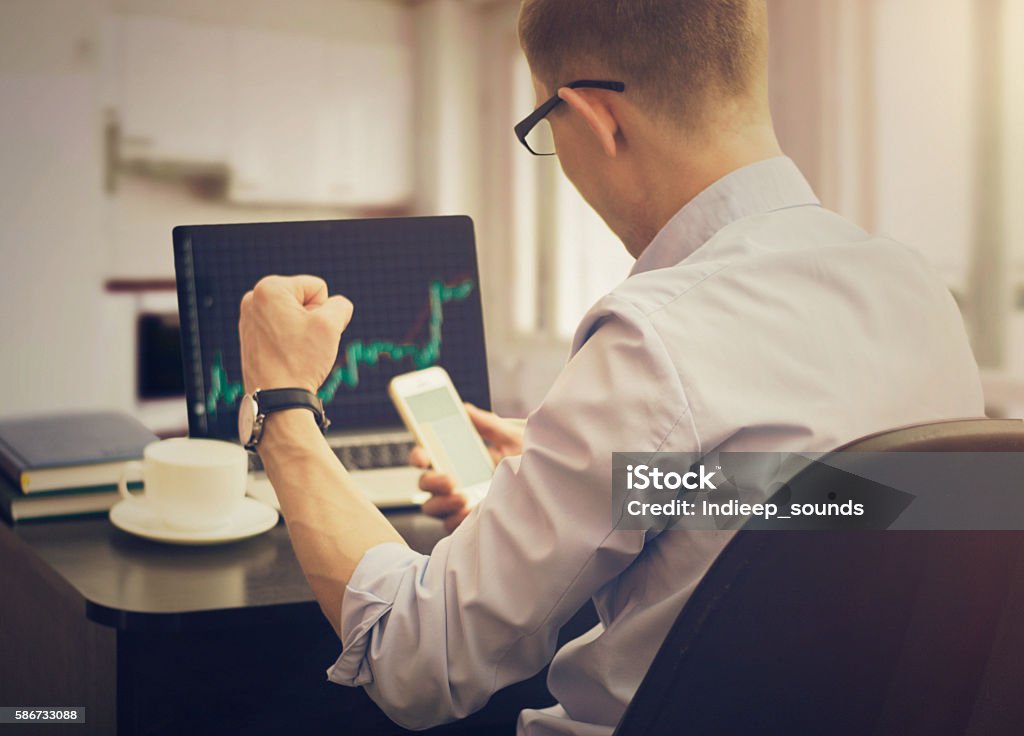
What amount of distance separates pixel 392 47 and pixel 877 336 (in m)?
4.39

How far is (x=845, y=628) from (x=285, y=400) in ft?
1.62

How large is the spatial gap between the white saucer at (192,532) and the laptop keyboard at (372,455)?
0.16 meters

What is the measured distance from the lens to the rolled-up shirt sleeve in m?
0.63

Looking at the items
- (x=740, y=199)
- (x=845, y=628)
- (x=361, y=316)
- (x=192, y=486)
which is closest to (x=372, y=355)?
(x=361, y=316)

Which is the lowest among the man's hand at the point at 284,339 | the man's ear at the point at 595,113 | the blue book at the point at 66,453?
the blue book at the point at 66,453

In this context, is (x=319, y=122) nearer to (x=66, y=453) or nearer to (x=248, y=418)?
(x=66, y=453)

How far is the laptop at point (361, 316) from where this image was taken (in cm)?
115

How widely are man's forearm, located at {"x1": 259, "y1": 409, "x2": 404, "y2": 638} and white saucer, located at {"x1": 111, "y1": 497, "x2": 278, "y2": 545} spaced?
7.0 inches

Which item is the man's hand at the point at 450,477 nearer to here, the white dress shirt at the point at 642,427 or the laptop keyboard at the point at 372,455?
the laptop keyboard at the point at 372,455

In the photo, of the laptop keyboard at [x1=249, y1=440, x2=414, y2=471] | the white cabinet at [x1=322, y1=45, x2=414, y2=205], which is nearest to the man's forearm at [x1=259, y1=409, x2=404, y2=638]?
the laptop keyboard at [x1=249, y1=440, x2=414, y2=471]

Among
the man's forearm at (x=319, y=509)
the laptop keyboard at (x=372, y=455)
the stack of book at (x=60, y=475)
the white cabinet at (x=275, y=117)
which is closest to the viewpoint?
the man's forearm at (x=319, y=509)

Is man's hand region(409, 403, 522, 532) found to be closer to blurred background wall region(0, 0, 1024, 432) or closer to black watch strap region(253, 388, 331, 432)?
black watch strap region(253, 388, 331, 432)

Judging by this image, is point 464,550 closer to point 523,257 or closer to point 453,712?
point 453,712

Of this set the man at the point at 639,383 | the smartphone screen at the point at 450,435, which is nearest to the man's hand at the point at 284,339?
the man at the point at 639,383
